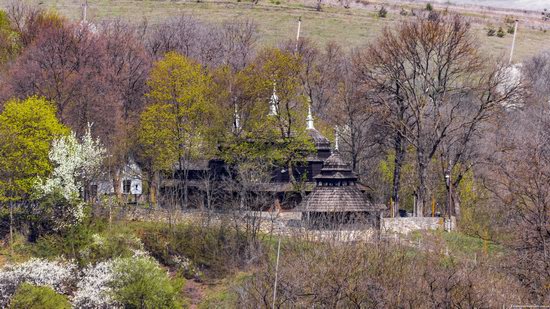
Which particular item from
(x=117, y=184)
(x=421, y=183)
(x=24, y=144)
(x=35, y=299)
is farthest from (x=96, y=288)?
(x=421, y=183)

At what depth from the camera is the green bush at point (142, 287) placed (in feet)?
135

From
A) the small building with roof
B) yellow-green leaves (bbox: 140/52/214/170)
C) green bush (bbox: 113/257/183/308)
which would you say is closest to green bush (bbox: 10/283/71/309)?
green bush (bbox: 113/257/183/308)

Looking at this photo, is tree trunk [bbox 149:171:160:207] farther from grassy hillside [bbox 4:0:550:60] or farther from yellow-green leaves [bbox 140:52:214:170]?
grassy hillside [bbox 4:0:550:60]

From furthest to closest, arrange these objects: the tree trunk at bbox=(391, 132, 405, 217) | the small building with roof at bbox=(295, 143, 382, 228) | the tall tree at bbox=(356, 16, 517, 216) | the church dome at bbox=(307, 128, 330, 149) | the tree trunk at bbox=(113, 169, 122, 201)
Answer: the tree trunk at bbox=(391, 132, 405, 217) < the tree trunk at bbox=(113, 169, 122, 201) < the church dome at bbox=(307, 128, 330, 149) < the tall tree at bbox=(356, 16, 517, 216) < the small building with roof at bbox=(295, 143, 382, 228)

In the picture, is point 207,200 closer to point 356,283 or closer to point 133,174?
point 133,174

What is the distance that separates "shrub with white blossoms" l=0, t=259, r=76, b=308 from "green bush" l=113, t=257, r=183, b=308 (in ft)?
9.87

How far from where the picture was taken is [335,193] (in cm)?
4872

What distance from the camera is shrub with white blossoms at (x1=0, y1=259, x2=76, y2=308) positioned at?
140 ft

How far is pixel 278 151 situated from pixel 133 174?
10.2m

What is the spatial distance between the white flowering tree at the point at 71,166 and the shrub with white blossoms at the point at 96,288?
18.7ft

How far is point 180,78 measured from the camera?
54750 mm

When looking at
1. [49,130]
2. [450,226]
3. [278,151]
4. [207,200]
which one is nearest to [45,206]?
[49,130]

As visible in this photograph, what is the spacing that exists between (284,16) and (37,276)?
7627cm

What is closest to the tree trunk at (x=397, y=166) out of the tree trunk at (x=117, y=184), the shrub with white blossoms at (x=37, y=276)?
the tree trunk at (x=117, y=184)
